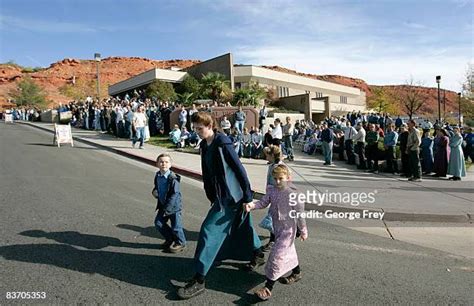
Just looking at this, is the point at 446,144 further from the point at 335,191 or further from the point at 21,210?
the point at 21,210

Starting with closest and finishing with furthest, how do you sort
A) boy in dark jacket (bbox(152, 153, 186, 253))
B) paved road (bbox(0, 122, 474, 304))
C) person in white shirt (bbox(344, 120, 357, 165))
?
Answer: paved road (bbox(0, 122, 474, 304))
boy in dark jacket (bbox(152, 153, 186, 253))
person in white shirt (bbox(344, 120, 357, 165))

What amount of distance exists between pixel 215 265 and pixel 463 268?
3.16 m

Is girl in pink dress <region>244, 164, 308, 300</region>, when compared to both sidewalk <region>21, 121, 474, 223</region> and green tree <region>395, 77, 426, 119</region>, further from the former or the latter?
green tree <region>395, 77, 426, 119</region>

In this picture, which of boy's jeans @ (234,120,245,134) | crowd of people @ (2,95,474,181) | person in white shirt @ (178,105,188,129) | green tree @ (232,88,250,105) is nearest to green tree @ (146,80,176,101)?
green tree @ (232,88,250,105)

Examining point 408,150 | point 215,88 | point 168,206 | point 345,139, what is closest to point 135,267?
point 168,206

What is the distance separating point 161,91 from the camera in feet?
132

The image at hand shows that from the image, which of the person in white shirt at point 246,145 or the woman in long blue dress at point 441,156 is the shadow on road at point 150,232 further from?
the person in white shirt at point 246,145

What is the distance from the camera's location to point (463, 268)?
4.55 meters

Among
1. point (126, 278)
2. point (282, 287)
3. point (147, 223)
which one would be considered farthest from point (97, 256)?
point (282, 287)

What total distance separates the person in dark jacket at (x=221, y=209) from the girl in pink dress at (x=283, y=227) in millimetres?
211

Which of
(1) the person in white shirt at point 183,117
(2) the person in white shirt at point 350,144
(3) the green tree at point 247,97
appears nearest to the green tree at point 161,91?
(3) the green tree at point 247,97

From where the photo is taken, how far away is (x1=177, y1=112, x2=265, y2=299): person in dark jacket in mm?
3775

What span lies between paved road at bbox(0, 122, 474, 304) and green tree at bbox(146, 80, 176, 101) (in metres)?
33.1

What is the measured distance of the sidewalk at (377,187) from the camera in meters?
6.93
